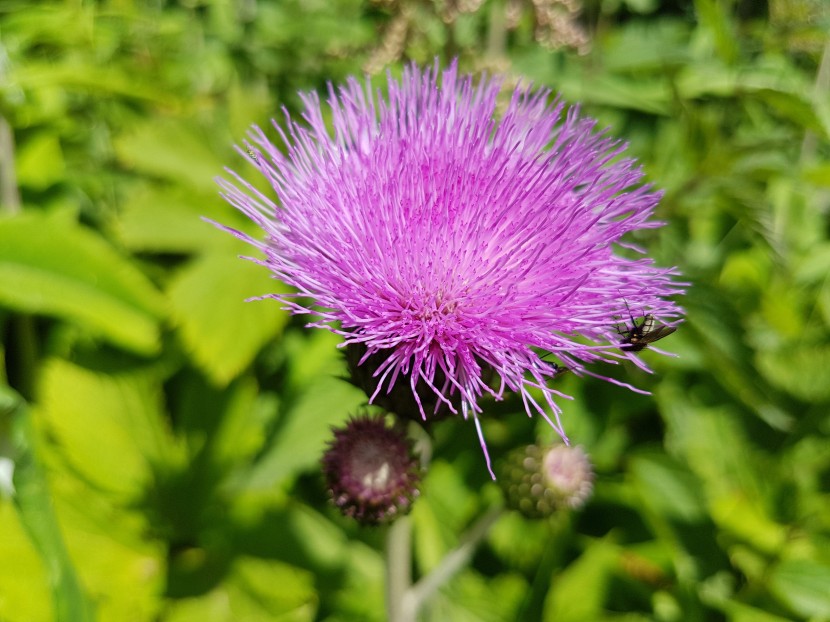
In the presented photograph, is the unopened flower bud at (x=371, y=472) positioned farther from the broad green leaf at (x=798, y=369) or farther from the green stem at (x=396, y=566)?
the broad green leaf at (x=798, y=369)

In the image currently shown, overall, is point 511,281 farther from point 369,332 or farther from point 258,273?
point 258,273

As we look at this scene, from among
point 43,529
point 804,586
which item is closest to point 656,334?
point 804,586

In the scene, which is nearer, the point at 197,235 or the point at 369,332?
the point at 369,332

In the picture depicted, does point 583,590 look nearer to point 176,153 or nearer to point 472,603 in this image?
point 472,603

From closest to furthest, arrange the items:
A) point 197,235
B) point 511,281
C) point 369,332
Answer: point 369,332 < point 511,281 < point 197,235

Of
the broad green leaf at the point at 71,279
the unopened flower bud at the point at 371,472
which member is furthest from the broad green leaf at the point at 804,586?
the broad green leaf at the point at 71,279

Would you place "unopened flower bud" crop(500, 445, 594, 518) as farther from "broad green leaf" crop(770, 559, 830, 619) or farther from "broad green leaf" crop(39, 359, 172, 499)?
"broad green leaf" crop(39, 359, 172, 499)

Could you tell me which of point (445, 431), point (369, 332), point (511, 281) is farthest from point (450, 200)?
point (445, 431)
